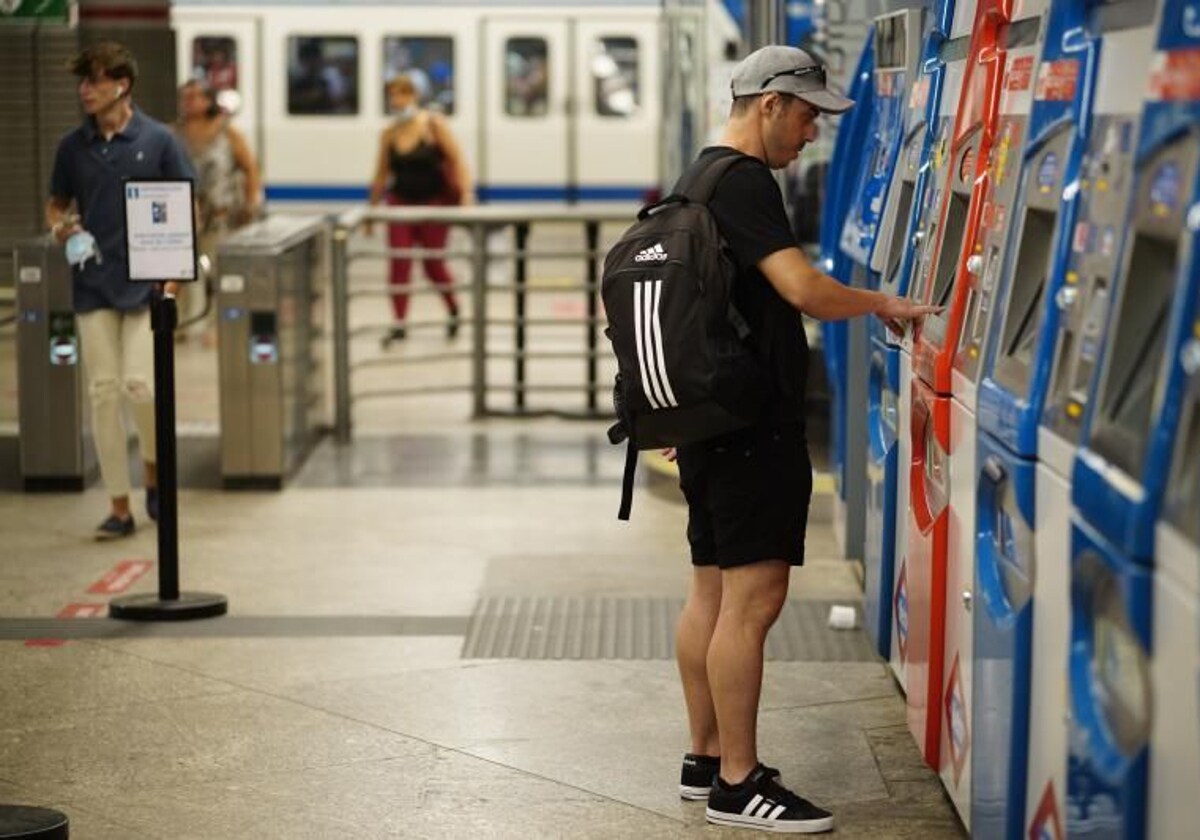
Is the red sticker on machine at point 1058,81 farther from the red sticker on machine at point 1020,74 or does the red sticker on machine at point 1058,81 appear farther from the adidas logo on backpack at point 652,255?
the adidas logo on backpack at point 652,255

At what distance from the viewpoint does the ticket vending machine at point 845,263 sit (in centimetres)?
777

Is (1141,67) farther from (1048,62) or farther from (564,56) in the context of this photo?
(564,56)

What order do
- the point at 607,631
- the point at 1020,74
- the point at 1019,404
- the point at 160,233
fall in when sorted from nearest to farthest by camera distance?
the point at 1019,404 → the point at 1020,74 → the point at 607,631 → the point at 160,233

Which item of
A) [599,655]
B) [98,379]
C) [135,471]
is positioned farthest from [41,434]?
[599,655]

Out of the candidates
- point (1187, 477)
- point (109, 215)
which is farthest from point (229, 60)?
point (1187, 477)

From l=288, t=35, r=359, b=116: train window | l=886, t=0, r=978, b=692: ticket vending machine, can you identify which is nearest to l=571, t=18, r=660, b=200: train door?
l=288, t=35, r=359, b=116: train window

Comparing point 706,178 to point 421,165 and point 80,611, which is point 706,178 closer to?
point 80,611

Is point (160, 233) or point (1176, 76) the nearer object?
point (1176, 76)

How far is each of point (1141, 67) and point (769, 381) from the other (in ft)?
5.04

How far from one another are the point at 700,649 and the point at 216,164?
393 inches

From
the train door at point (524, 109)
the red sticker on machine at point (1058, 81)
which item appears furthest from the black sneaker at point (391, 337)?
the red sticker on machine at point (1058, 81)

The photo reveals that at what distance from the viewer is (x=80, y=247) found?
8.28m

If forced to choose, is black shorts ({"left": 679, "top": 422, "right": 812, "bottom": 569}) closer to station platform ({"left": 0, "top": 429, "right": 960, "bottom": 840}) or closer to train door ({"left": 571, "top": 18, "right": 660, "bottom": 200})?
station platform ({"left": 0, "top": 429, "right": 960, "bottom": 840})

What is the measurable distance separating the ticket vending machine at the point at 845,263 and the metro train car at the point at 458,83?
1357cm
